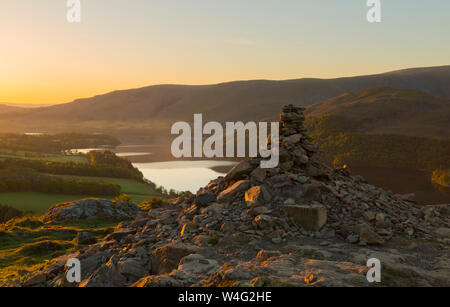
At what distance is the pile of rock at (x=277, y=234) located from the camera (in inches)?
328

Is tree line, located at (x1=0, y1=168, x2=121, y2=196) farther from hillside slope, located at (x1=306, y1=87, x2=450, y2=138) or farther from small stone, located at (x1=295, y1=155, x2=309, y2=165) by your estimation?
hillside slope, located at (x1=306, y1=87, x2=450, y2=138)

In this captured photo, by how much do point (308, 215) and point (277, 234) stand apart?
1.45 meters

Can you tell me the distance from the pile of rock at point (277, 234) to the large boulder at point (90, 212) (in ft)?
56.0

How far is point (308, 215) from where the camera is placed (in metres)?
11.6

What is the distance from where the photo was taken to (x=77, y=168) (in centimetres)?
7412

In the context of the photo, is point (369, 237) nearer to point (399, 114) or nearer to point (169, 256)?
point (169, 256)

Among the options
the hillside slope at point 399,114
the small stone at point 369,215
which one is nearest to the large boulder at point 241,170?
the small stone at point 369,215

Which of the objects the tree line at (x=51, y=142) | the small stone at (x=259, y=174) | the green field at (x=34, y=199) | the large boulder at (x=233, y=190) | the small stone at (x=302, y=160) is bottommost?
the green field at (x=34, y=199)

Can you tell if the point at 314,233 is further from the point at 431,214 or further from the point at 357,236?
the point at 431,214

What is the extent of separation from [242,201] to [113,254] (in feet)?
17.3

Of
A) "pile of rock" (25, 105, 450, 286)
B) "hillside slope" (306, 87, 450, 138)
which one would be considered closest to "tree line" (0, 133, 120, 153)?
"hillside slope" (306, 87, 450, 138)

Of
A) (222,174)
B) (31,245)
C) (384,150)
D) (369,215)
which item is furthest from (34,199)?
(384,150)

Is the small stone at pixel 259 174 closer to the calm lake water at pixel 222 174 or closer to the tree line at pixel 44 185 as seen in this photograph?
the calm lake water at pixel 222 174

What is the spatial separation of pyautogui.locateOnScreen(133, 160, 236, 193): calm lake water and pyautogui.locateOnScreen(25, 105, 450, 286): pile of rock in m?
44.6
